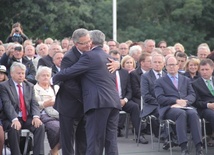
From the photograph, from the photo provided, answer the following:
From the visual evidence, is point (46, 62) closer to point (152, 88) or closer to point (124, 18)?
point (152, 88)

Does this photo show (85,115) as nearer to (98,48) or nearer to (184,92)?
(98,48)

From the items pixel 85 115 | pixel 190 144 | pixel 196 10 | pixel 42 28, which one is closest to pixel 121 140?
pixel 190 144

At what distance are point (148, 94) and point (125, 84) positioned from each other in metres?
0.75

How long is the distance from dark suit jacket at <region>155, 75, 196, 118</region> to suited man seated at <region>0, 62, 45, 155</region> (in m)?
2.30

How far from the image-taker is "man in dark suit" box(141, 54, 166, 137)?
12.8m

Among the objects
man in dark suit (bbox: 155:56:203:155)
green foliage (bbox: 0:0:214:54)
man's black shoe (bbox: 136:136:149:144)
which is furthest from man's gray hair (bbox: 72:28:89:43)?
green foliage (bbox: 0:0:214:54)

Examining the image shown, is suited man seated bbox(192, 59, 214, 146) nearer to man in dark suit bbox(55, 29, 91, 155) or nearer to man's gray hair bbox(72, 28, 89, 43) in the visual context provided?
man in dark suit bbox(55, 29, 91, 155)

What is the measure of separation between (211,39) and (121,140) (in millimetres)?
20466

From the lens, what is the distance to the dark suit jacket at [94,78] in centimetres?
927

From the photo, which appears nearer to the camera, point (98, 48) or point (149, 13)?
point (98, 48)

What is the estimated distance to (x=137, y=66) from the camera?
48.5 ft

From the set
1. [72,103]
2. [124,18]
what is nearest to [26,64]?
[72,103]

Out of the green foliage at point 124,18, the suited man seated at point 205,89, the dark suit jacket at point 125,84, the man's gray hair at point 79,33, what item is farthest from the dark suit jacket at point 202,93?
the green foliage at point 124,18

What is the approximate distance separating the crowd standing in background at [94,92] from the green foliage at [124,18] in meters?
12.2
